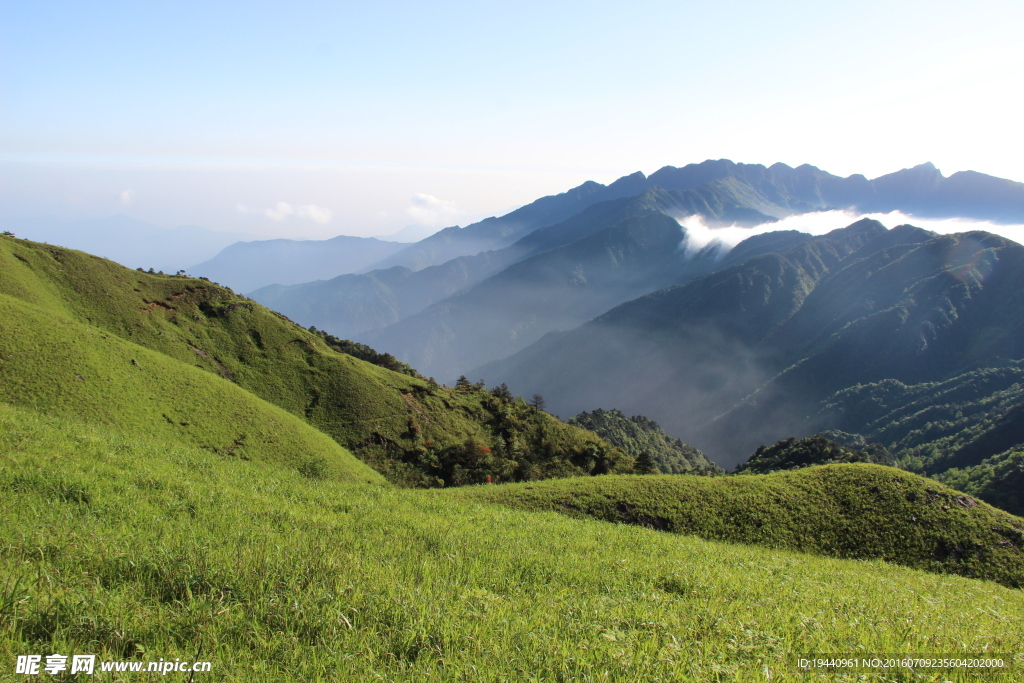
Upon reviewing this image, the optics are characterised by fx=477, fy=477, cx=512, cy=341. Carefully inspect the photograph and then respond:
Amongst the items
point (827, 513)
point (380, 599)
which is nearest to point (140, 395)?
point (380, 599)

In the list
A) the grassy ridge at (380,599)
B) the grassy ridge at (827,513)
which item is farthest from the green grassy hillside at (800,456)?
the grassy ridge at (380,599)

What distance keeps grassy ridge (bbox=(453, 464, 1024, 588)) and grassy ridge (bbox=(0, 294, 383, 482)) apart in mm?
17470

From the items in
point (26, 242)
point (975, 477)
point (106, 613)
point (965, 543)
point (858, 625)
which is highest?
point (26, 242)

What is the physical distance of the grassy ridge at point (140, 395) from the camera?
28359 mm

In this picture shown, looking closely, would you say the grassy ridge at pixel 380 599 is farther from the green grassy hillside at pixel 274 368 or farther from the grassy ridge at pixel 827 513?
the green grassy hillside at pixel 274 368

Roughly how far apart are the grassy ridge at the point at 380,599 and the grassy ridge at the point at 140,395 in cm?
1902

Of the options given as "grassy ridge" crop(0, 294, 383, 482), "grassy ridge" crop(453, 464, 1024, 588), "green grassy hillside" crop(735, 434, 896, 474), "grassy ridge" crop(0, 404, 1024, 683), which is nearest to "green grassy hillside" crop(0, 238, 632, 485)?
"grassy ridge" crop(0, 294, 383, 482)

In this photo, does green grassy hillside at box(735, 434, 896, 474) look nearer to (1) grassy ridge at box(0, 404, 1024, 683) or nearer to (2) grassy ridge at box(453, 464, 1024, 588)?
(2) grassy ridge at box(453, 464, 1024, 588)

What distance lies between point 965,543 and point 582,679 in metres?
29.4

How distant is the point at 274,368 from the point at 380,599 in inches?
2061

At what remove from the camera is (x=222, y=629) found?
528 cm

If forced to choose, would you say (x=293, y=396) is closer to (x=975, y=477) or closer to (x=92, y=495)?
(x=92, y=495)

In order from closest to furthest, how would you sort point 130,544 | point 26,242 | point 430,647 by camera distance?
point 430,647 → point 130,544 → point 26,242

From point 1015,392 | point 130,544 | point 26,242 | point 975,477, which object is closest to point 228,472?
point 130,544
